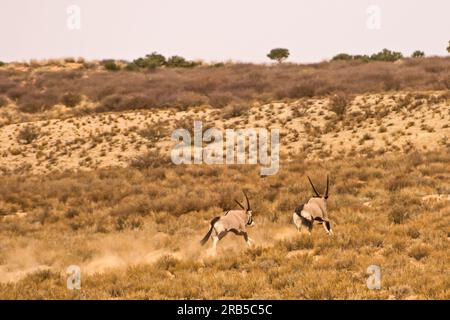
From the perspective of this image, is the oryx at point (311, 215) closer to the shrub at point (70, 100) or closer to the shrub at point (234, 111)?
the shrub at point (234, 111)

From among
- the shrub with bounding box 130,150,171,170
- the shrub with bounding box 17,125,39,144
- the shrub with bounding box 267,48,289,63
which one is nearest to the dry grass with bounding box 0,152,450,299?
the shrub with bounding box 130,150,171,170

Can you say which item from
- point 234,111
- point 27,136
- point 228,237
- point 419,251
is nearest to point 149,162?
point 234,111

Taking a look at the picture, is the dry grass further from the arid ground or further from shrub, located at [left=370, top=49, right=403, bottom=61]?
shrub, located at [left=370, top=49, right=403, bottom=61]

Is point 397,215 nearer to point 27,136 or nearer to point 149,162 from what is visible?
point 149,162

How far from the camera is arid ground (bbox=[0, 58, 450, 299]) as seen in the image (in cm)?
854

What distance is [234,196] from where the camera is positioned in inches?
585

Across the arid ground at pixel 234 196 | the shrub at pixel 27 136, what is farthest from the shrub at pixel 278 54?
the shrub at pixel 27 136

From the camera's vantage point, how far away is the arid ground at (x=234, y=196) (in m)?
8.54

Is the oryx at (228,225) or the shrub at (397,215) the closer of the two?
the oryx at (228,225)

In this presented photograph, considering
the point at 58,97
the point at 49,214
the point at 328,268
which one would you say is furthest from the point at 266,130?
the point at 58,97
